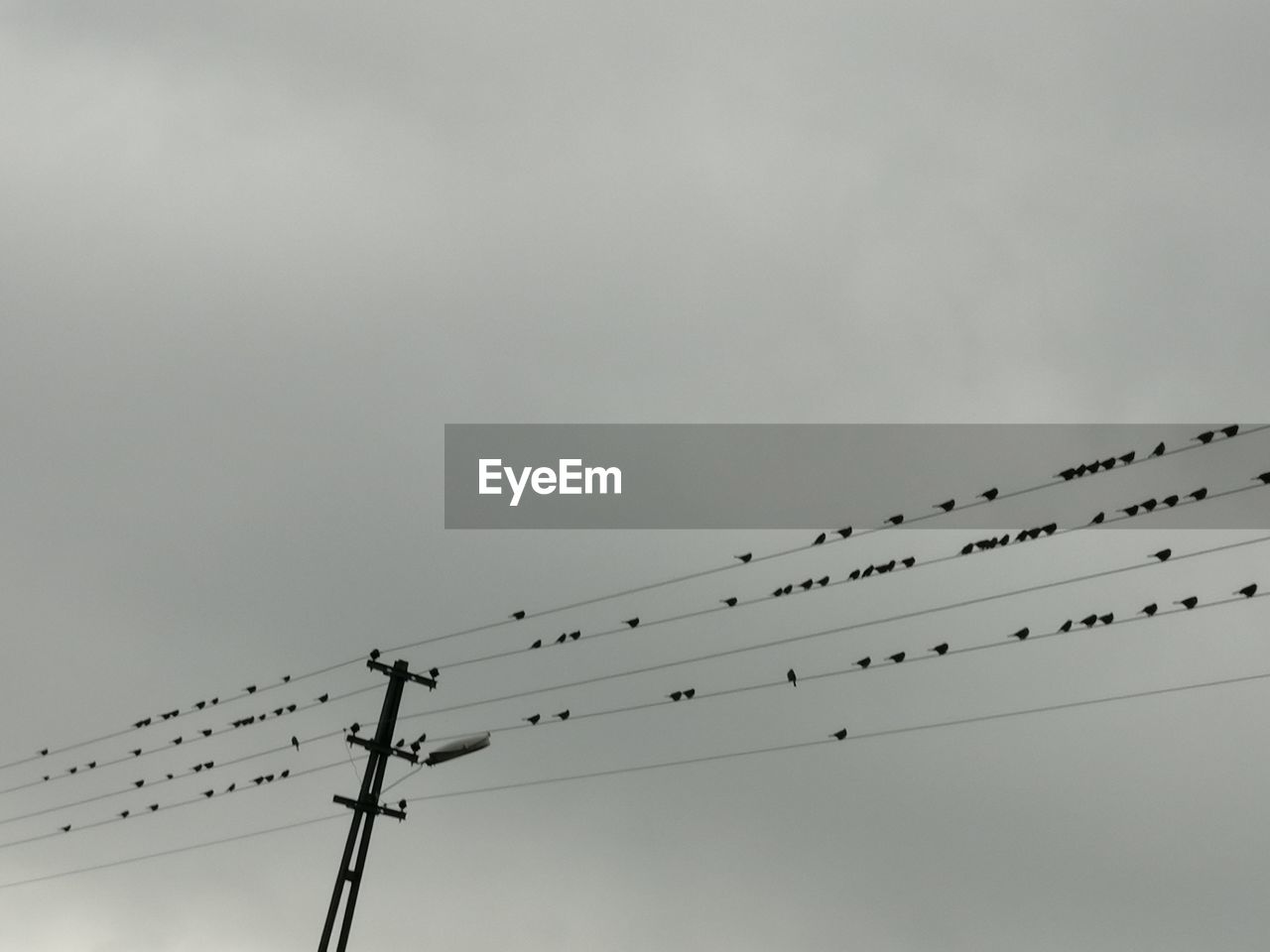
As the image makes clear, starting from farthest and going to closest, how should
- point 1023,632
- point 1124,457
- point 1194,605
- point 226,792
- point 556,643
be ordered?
point 226,792, point 556,643, point 1023,632, point 1124,457, point 1194,605

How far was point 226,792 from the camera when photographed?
→ 149 feet

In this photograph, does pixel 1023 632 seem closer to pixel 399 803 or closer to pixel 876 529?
pixel 876 529

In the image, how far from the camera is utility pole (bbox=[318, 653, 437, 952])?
35.1 meters

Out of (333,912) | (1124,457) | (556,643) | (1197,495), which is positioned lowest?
(333,912)

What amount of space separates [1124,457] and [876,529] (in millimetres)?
4837

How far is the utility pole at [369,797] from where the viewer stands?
35125 mm

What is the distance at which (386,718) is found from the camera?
37344mm

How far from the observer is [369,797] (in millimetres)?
36500

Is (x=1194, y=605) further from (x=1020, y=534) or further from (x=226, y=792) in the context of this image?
(x=226, y=792)

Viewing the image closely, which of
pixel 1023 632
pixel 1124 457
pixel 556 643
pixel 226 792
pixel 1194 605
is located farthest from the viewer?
pixel 226 792

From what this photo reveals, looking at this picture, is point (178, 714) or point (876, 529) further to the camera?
point (178, 714)

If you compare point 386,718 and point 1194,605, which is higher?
point 386,718

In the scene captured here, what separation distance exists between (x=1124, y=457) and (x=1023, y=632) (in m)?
4.68

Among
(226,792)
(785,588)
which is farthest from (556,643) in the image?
(226,792)
